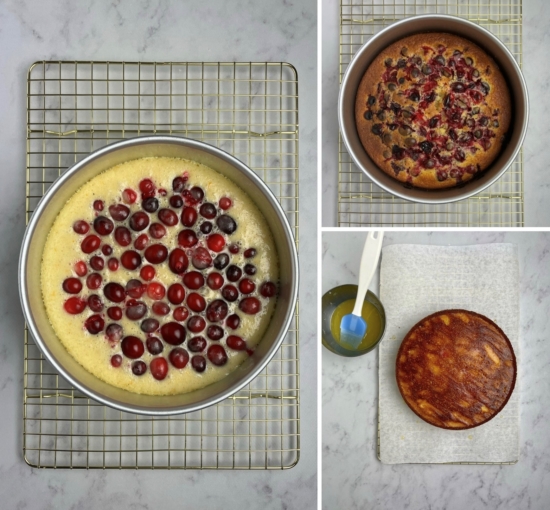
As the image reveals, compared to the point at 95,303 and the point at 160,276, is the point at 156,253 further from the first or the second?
the point at 95,303

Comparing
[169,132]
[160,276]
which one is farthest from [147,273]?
[169,132]

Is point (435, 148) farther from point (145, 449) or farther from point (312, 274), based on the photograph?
point (145, 449)

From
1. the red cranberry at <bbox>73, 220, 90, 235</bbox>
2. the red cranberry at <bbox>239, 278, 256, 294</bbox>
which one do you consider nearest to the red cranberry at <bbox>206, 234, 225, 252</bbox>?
the red cranberry at <bbox>239, 278, 256, 294</bbox>

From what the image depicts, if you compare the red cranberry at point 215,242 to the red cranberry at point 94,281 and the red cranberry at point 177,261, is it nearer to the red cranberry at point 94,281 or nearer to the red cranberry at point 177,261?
the red cranberry at point 177,261

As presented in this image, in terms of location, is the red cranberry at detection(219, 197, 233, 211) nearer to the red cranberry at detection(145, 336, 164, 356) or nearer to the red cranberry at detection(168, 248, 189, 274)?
the red cranberry at detection(168, 248, 189, 274)

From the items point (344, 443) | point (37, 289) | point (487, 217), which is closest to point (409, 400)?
point (344, 443)
